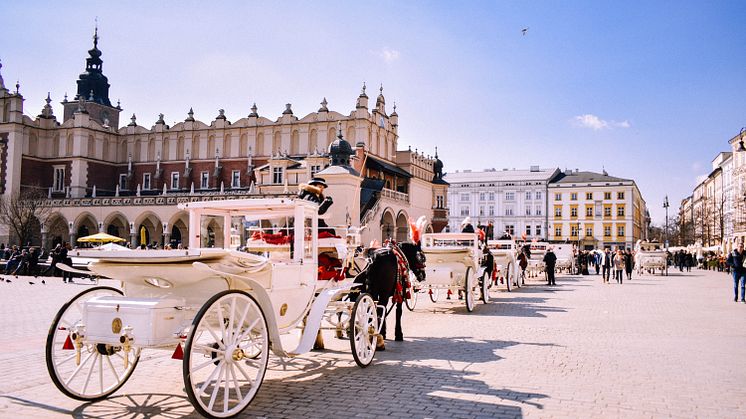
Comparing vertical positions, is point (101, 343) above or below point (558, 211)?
below

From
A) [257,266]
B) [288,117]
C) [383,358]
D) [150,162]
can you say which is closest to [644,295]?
[383,358]

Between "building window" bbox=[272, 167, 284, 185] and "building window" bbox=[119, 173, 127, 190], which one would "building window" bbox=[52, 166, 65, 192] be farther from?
"building window" bbox=[272, 167, 284, 185]

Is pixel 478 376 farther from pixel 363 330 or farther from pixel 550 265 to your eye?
pixel 550 265

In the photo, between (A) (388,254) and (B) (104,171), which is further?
(B) (104,171)

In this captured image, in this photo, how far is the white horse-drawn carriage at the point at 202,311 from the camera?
492cm

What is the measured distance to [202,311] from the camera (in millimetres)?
4754

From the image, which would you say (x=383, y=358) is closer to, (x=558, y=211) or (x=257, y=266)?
(x=257, y=266)

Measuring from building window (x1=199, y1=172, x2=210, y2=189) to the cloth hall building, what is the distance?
5.7 inches

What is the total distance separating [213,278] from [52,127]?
6295 centimetres

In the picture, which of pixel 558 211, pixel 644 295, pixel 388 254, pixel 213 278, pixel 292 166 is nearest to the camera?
pixel 213 278

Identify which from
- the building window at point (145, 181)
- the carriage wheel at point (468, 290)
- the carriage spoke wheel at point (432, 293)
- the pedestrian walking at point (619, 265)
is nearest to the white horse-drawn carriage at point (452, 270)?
the carriage wheel at point (468, 290)

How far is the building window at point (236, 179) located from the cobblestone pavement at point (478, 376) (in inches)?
1730

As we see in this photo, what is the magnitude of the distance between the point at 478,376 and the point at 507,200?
87679mm

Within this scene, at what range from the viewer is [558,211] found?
292 feet
